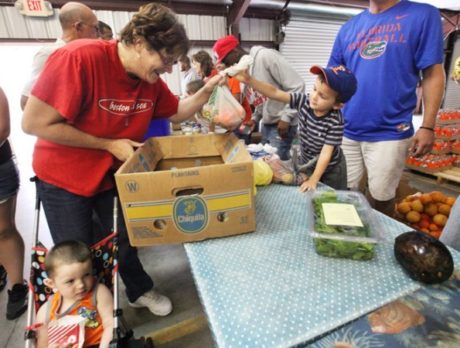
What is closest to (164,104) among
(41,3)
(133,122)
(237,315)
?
(133,122)

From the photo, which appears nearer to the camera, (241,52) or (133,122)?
(133,122)

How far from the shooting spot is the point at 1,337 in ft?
5.41

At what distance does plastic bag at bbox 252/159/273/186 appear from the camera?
4.63 ft

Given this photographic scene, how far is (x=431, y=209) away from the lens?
1997 millimetres

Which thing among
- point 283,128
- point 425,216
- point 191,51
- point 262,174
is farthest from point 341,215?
point 191,51

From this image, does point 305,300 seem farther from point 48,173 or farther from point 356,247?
point 48,173

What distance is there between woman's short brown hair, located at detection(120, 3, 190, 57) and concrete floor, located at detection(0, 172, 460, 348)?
1534 millimetres

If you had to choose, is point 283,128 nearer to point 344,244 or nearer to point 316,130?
point 316,130

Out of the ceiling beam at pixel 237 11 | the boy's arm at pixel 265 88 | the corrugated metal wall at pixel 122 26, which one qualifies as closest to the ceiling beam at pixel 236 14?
the ceiling beam at pixel 237 11

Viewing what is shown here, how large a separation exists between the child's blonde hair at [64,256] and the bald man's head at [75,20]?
147 centimetres

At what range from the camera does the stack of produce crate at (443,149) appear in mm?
3600

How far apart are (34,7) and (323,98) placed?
5546mm

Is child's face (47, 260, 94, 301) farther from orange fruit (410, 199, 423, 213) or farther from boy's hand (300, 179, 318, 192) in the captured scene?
orange fruit (410, 199, 423, 213)

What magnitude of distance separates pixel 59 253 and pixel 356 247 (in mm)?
1145
